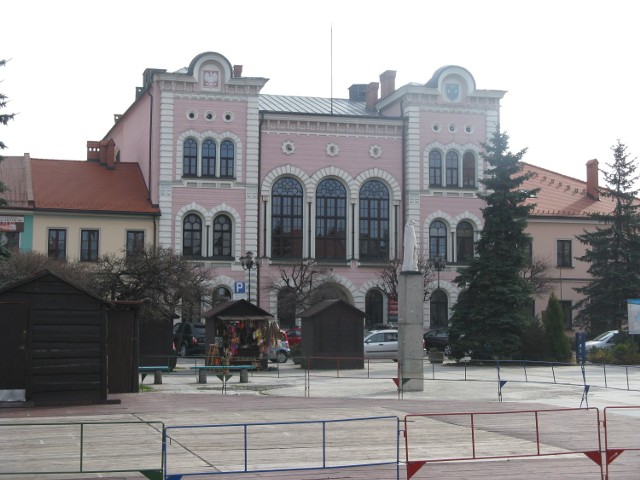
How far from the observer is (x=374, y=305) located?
63.9 metres

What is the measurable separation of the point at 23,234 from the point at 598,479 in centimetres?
4731

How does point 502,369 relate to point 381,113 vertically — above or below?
below

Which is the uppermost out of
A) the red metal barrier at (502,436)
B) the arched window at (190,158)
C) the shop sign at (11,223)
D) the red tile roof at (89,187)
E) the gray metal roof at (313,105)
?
the gray metal roof at (313,105)

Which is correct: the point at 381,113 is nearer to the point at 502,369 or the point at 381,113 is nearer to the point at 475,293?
the point at 475,293

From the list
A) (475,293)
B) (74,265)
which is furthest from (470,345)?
Answer: (74,265)

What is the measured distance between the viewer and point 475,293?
1897 inches

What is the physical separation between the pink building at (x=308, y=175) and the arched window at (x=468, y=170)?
66 millimetres

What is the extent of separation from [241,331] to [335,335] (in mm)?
4063

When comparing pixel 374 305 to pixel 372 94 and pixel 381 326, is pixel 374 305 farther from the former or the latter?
pixel 372 94

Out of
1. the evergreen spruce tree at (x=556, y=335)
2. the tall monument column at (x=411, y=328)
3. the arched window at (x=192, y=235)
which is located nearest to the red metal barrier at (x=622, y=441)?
the tall monument column at (x=411, y=328)

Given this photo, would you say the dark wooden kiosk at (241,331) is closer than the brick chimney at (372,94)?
Yes

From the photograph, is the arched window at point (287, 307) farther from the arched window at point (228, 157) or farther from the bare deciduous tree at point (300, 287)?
the arched window at point (228, 157)

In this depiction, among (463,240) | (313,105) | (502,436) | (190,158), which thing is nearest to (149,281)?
(190,158)

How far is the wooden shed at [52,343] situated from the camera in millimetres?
23578
